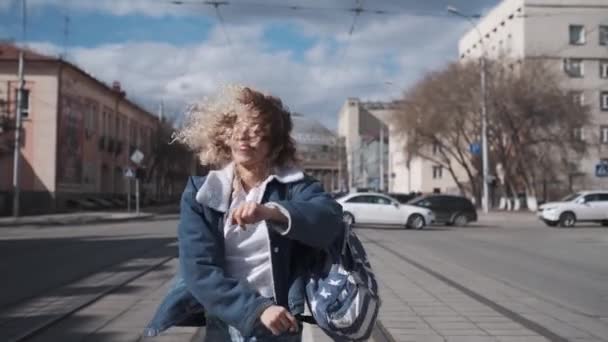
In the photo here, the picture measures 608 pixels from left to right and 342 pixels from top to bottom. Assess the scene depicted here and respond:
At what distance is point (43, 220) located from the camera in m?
32.8

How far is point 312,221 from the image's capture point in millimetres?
2480

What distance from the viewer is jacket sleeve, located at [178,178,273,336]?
2445 millimetres

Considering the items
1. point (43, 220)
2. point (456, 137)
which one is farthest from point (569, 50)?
point (43, 220)

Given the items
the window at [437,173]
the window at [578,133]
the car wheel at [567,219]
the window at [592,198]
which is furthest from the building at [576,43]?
the car wheel at [567,219]

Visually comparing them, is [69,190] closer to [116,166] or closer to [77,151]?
[77,151]

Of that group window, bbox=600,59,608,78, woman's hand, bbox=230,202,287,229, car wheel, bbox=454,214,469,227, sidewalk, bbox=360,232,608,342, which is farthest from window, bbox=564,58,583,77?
woman's hand, bbox=230,202,287,229

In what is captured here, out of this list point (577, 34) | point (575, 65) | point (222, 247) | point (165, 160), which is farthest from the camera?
point (575, 65)

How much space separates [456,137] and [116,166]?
27.2m

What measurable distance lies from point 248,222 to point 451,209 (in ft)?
107

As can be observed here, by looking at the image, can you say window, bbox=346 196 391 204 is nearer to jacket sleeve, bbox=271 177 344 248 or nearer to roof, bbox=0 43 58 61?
roof, bbox=0 43 58 61

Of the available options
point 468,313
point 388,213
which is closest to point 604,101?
point 388,213

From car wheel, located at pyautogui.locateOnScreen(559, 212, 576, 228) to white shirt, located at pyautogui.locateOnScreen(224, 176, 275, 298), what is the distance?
104 feet

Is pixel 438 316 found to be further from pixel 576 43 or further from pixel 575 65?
pixel 575 65

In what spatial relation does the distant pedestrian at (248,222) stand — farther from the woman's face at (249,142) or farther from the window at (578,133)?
the window at (578,133)
